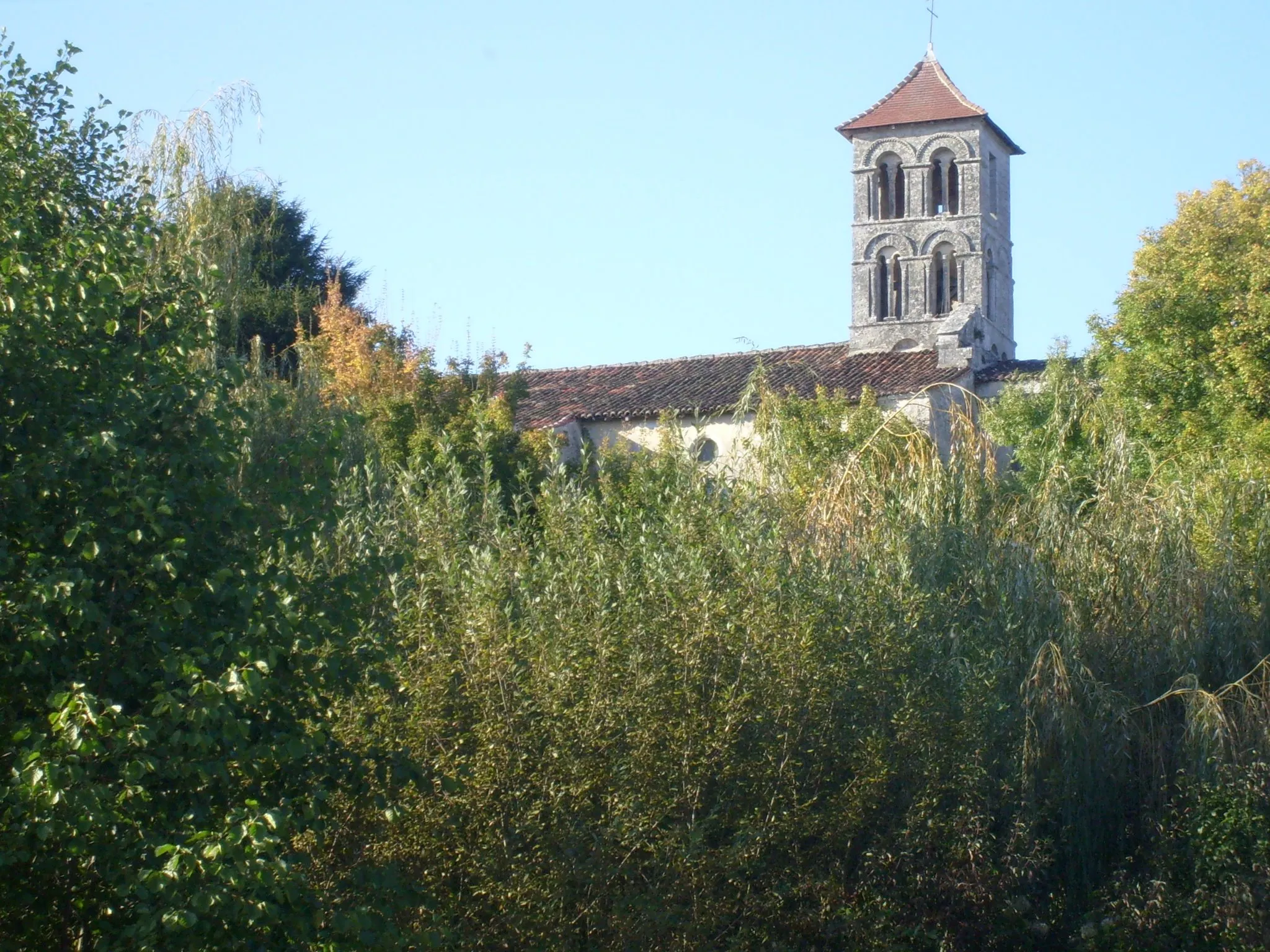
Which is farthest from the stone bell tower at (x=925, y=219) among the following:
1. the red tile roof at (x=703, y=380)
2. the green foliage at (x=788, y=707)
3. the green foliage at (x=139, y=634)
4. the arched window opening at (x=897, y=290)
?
the green foliage at (x=139, y=634)

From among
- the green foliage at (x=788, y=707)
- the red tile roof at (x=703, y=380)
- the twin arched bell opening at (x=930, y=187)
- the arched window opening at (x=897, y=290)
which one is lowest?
the green foliage at (x=788, y=707)

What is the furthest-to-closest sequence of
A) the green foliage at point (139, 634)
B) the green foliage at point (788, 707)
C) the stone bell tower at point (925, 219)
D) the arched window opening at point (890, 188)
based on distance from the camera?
the arched window opening at point (890, 188) → the stone bell tower at point (925, 219) → the green foliage at point (788, 707) → the green foliage at point (139, 634)

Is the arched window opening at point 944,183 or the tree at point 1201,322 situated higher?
the arched window opening at point 944,183

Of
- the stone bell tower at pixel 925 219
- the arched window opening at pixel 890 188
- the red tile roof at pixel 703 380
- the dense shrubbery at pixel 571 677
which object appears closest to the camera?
the dense shrubbery at pixel 571 677

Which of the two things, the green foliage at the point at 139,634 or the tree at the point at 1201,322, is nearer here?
the green foliage at the point at 139,634

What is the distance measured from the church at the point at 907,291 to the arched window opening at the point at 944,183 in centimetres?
4

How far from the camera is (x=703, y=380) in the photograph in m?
37.3

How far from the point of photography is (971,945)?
11562 millimetres

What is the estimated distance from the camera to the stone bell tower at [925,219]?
43031mm

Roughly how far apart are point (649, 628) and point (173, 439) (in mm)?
3562

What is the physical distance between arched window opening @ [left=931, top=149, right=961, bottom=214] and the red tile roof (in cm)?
641

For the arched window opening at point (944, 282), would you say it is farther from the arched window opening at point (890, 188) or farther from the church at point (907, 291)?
the arched window opening at point (890, 188)

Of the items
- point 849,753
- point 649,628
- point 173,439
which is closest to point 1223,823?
point 849,753

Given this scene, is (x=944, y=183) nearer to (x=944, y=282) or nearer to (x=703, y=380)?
(x=944, y=282)
